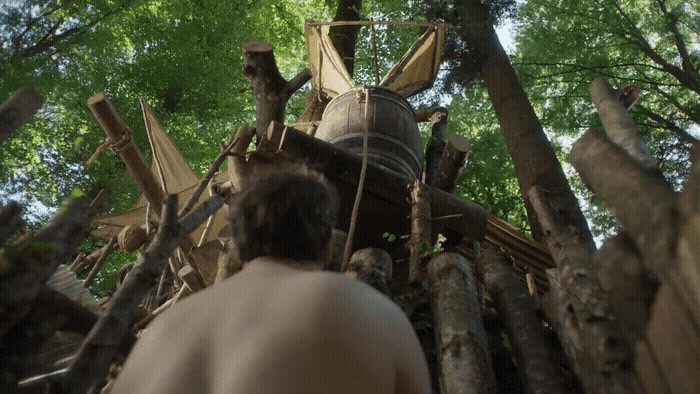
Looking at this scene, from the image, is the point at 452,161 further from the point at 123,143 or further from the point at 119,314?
the point at 119,314

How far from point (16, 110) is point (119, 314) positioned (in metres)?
0.97

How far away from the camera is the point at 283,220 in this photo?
1.82 metres

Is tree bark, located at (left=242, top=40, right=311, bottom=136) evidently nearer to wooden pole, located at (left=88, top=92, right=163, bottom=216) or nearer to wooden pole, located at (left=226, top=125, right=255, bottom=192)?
wooden pole, located at (left=226, top=125, right=255, bottom=192)

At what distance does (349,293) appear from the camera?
160 centimetres

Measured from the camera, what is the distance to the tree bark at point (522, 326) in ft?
9.36

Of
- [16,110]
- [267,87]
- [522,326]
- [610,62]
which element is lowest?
[522,326]

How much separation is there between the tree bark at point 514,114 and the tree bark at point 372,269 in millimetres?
2487

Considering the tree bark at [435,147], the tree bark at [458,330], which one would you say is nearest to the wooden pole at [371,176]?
the tree bark at [458,330]

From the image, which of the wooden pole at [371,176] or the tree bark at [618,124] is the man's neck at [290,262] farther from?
the wooden pole at [371,176]

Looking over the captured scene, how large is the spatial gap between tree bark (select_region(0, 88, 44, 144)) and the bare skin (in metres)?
1.04

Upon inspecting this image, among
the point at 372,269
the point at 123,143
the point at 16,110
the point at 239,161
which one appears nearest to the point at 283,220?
the point at 16,110

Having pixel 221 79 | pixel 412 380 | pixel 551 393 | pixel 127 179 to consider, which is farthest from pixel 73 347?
pixel 221 79

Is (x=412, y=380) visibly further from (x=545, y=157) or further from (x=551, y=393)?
(x=545, y=157)

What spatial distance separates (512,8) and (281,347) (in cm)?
1123
